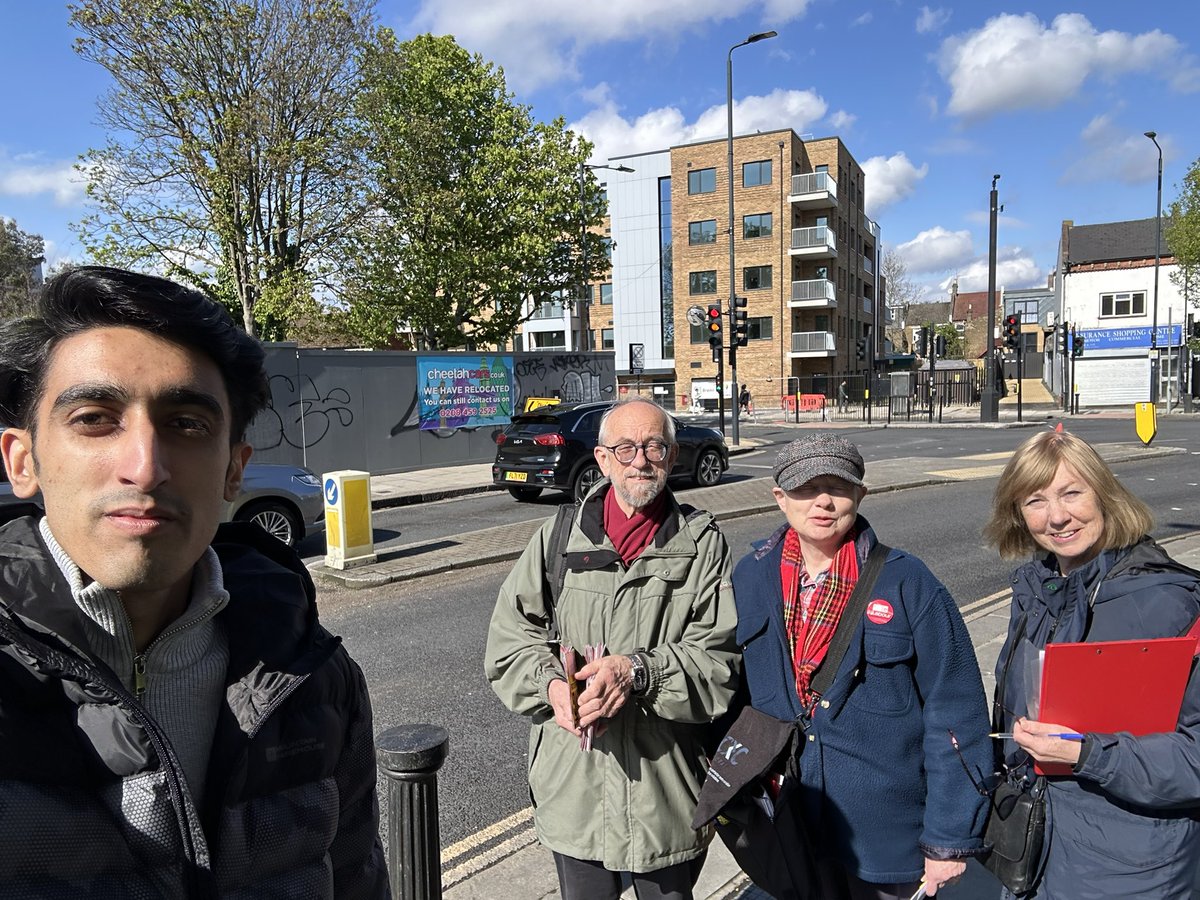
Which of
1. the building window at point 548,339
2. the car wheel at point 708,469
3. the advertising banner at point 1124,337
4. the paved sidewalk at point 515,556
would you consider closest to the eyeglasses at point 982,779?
the paved sidewalk at point 515,556

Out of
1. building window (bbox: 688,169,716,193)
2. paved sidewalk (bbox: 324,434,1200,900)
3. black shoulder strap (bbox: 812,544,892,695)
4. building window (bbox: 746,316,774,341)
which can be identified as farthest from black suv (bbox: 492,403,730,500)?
building window (bbox: 688,169,716,193)

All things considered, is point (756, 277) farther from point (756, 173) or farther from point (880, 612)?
point (880, 612)

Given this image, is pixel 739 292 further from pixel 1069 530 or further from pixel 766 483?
pixel 1069 530

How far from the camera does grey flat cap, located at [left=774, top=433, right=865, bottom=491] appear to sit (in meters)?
2.22

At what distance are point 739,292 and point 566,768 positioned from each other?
4765 cm

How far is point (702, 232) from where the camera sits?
4791cm

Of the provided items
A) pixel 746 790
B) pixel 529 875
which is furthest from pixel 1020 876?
pixel 529 875

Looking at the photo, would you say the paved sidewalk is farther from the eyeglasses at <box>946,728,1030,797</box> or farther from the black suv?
the black suv

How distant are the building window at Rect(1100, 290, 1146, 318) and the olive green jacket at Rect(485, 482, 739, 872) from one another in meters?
54.8

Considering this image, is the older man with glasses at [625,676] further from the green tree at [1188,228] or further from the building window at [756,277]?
the building window at [756,277]

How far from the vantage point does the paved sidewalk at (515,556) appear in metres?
2.97

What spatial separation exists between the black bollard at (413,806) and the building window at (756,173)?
4837cm

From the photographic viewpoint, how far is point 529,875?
305cm

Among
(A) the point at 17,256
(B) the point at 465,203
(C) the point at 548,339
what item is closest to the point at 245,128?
(B) the point at 465,203
